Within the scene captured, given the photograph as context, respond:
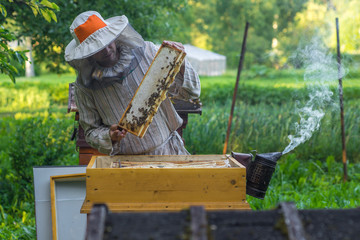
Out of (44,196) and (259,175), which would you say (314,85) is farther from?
(44,196)

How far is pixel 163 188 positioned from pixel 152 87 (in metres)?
0.53

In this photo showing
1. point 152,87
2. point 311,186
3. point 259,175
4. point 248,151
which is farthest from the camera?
point 248,151

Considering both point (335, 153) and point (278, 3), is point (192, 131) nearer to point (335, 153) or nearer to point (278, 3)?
point (335, 153)

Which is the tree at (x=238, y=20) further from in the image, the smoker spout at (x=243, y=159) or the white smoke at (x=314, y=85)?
the smoker spout at (x=243, y=159)

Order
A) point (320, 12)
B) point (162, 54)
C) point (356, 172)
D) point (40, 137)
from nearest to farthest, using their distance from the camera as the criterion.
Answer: point (162, 54) < point (40, 137) < point (356, 172) < point (320, 12)

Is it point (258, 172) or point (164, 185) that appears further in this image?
point (258, 172)

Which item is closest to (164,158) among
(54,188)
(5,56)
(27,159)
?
(5,56)

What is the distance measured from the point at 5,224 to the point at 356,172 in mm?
4252

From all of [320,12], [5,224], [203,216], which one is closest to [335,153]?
[5,224]

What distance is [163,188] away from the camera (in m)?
1.98

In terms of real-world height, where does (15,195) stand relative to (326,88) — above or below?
below

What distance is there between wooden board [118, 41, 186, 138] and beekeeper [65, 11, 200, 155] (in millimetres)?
149

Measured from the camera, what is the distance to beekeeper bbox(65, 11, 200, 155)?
2312 mm

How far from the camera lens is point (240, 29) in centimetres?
2941
